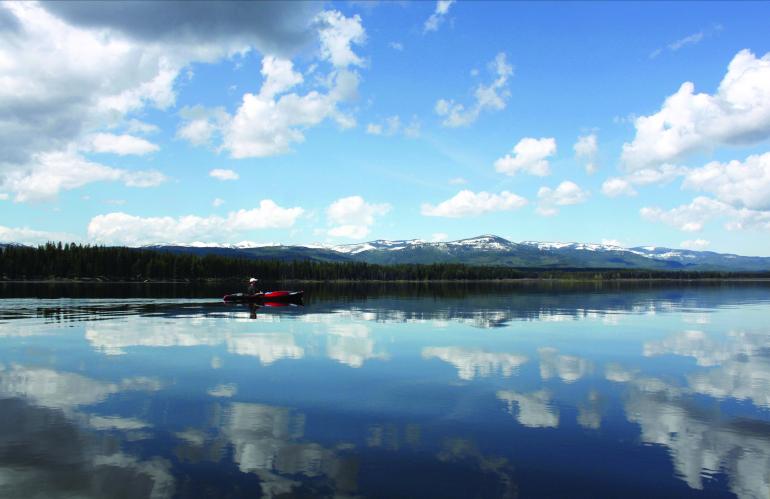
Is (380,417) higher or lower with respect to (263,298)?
lower

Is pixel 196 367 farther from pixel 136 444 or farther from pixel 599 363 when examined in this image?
pixel 599 363

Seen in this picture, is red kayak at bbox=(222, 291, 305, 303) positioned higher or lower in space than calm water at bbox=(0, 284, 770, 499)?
higher

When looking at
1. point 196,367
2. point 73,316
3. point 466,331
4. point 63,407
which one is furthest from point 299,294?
point 63,407

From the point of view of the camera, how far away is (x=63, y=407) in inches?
989

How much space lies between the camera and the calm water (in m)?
17.0

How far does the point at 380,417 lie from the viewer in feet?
78.9

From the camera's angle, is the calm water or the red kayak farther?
the red kayak

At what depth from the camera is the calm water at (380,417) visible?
55.9ft

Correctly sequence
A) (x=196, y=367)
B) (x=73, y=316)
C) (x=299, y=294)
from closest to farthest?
(x=196, y=367), (x=73, y=316), (x=299, y=294)

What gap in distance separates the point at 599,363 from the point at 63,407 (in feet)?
107

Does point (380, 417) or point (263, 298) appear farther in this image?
point (263, 298)

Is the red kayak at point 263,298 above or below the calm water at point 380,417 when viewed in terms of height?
above

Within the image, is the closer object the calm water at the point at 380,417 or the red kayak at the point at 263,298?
the calm water at the point at 380,417

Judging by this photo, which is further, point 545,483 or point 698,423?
point 698,423
